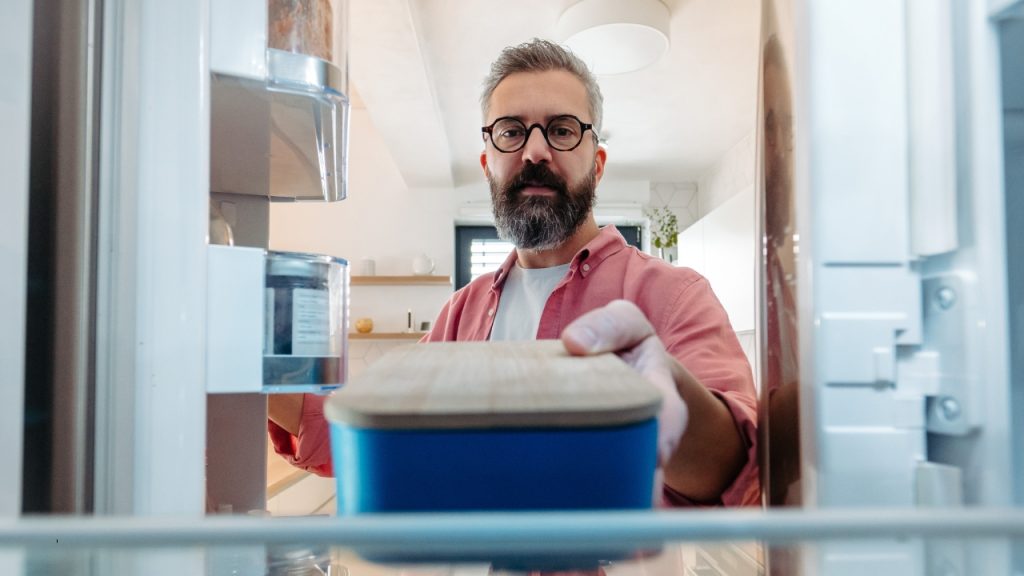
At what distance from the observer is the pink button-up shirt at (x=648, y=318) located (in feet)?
3.04

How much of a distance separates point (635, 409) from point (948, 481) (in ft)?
0.95

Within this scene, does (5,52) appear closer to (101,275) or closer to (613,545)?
(101,275)

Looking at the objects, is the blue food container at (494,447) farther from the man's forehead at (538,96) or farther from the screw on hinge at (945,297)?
the man's forehead at (538,96)

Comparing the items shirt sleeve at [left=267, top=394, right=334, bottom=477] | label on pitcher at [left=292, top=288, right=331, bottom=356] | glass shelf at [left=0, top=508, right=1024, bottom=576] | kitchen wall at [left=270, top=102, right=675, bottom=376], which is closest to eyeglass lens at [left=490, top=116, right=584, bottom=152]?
shirt sleeve at [left=267, top=394, right=334, bottom=477]

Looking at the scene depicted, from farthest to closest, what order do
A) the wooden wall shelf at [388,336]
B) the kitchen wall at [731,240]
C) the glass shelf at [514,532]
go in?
1. the wooden wall shelf at [388,336]
2. the kitchen wall at [731,240]
3. the glass shelf at [514,532]

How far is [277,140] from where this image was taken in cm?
79

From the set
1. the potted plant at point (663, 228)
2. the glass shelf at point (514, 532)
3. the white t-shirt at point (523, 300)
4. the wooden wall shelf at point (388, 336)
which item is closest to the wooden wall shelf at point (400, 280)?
the wooden wall shelf at point (388, 336)

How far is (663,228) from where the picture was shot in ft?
14.9

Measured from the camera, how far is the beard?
136 centimetres

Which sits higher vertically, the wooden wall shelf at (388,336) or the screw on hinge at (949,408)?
the screw on hinge at (949,408)

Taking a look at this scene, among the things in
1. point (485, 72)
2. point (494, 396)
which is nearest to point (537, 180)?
point (494, 396)

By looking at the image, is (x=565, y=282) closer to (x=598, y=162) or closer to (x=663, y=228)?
(x=598, y=162)

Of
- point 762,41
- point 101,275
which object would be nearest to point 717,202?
point 762,41

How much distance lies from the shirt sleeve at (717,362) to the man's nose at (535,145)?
0.35 metres
